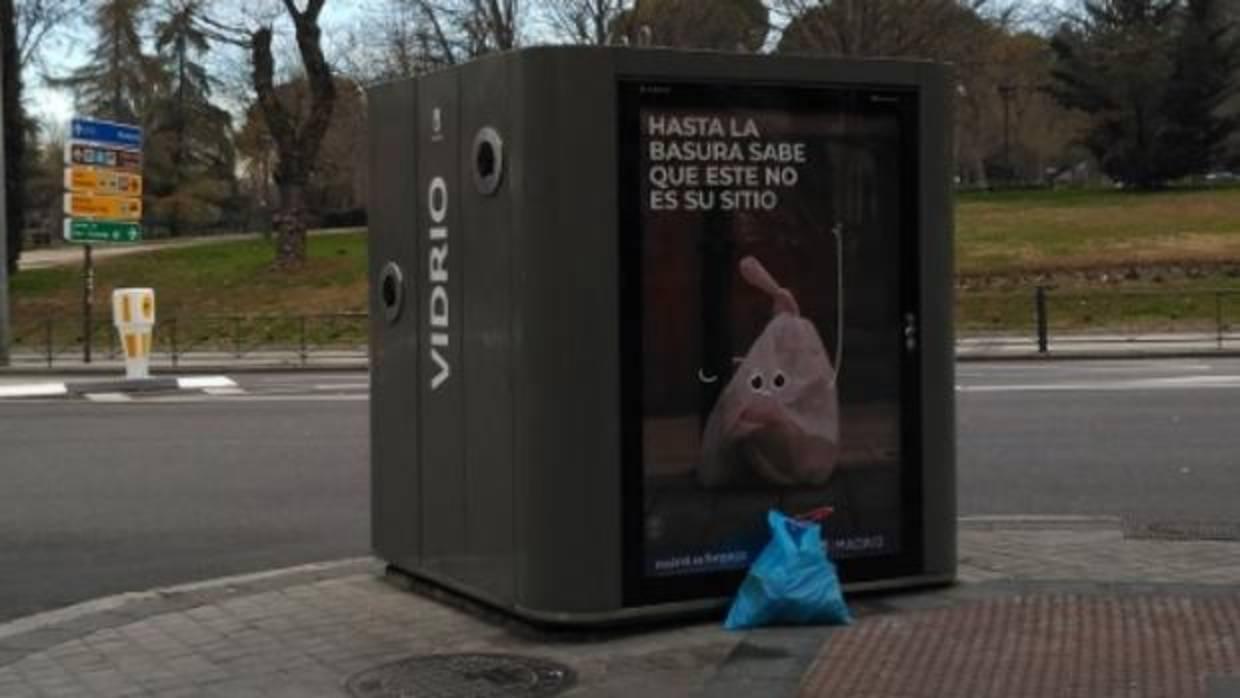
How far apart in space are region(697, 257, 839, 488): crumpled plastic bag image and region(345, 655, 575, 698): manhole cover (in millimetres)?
1150

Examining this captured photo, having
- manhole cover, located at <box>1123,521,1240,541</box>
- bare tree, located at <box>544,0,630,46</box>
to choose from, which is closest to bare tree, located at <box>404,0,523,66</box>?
bare tree, located at <box>544,0,630,46</box>

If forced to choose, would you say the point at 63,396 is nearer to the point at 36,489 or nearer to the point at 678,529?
the point at 36,489

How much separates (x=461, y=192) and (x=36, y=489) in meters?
6.63

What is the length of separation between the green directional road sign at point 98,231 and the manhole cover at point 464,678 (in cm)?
2297

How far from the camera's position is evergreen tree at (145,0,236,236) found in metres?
82.4

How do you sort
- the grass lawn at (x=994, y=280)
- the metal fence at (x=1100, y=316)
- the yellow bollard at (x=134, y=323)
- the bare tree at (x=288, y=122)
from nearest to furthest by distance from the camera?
the yellow bollard at (x=134, y=323), the metal fence at (x=1100, y=316), the grass lawn at (x=994, y=280), the bare tree at (x=288, y=122)

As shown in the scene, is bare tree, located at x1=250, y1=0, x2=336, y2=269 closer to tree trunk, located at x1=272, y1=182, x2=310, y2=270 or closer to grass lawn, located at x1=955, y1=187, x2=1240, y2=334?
tree trunk, located at x1=272, y1=182, x2=310, y2=270

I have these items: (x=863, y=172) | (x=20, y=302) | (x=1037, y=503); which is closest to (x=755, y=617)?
(x=863, y=172)

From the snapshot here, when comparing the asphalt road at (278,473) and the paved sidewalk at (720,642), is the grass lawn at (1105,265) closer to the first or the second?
the asphalt road at (278,473)

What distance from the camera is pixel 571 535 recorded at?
642cm

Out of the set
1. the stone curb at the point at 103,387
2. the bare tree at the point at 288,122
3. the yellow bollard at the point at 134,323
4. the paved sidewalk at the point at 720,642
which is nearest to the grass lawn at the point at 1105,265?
the stone curb at the point at 103,387

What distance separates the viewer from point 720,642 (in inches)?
251

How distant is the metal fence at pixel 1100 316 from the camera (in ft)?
95.6

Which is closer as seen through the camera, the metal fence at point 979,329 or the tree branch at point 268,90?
the metal fence at point 979,329
